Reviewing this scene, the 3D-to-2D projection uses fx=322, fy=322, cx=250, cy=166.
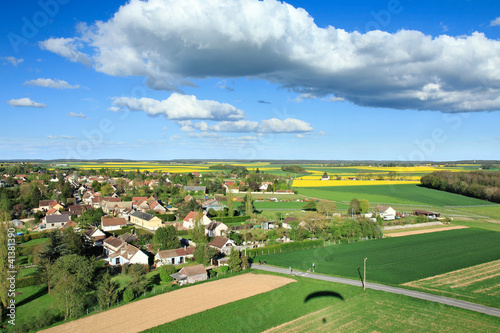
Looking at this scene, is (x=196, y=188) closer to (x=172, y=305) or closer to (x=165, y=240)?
(x=165, y=240)

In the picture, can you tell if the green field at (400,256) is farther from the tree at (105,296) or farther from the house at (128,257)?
the tree at (105,296)

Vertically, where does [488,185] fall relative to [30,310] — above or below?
above

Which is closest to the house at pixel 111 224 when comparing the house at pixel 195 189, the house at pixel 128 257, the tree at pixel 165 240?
the house at pixel 128 257

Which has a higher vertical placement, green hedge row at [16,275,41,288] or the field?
the field

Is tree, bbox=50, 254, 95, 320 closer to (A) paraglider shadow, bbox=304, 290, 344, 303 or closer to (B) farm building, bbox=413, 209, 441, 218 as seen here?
(A) paraglider shadow, bbox=304, 290, 344, 303

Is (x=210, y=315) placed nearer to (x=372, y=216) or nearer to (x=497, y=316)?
(x=497, y=316)

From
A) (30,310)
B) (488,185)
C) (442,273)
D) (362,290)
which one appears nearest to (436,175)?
(488,185)

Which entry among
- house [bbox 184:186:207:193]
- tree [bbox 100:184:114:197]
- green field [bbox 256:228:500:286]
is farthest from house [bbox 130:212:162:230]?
house [bbox 184:186:207:193]
